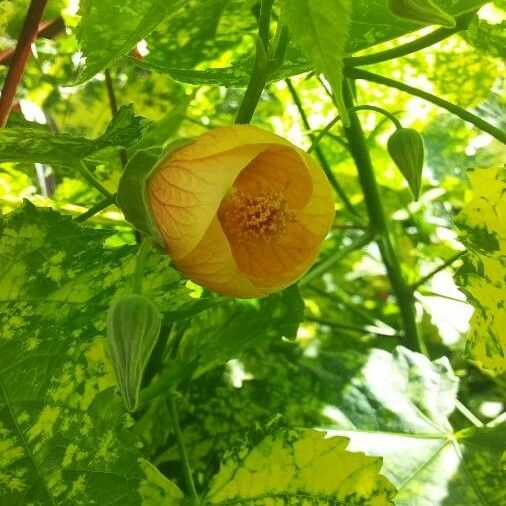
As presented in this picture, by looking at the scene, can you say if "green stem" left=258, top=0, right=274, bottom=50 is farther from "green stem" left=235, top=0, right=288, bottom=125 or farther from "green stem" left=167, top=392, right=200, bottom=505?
"green stem" left=167, top=392, right=200, bottom=505

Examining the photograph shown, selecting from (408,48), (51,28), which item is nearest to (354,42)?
(408,48)

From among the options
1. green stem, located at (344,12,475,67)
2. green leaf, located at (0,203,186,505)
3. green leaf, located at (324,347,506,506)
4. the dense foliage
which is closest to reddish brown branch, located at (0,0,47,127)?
the dense foliage

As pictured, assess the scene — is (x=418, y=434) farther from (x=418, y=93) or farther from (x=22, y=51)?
(x=22, y=51)

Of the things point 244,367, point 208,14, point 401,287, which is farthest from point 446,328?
point 208,14

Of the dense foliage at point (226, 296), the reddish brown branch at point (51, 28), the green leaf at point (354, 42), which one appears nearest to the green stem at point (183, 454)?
the dense foliage at point (226, 296)

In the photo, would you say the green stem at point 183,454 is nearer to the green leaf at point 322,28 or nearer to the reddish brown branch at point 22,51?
the reddish brown branch at point 22,51

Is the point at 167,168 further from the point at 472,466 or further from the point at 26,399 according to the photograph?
the point at 472,466
